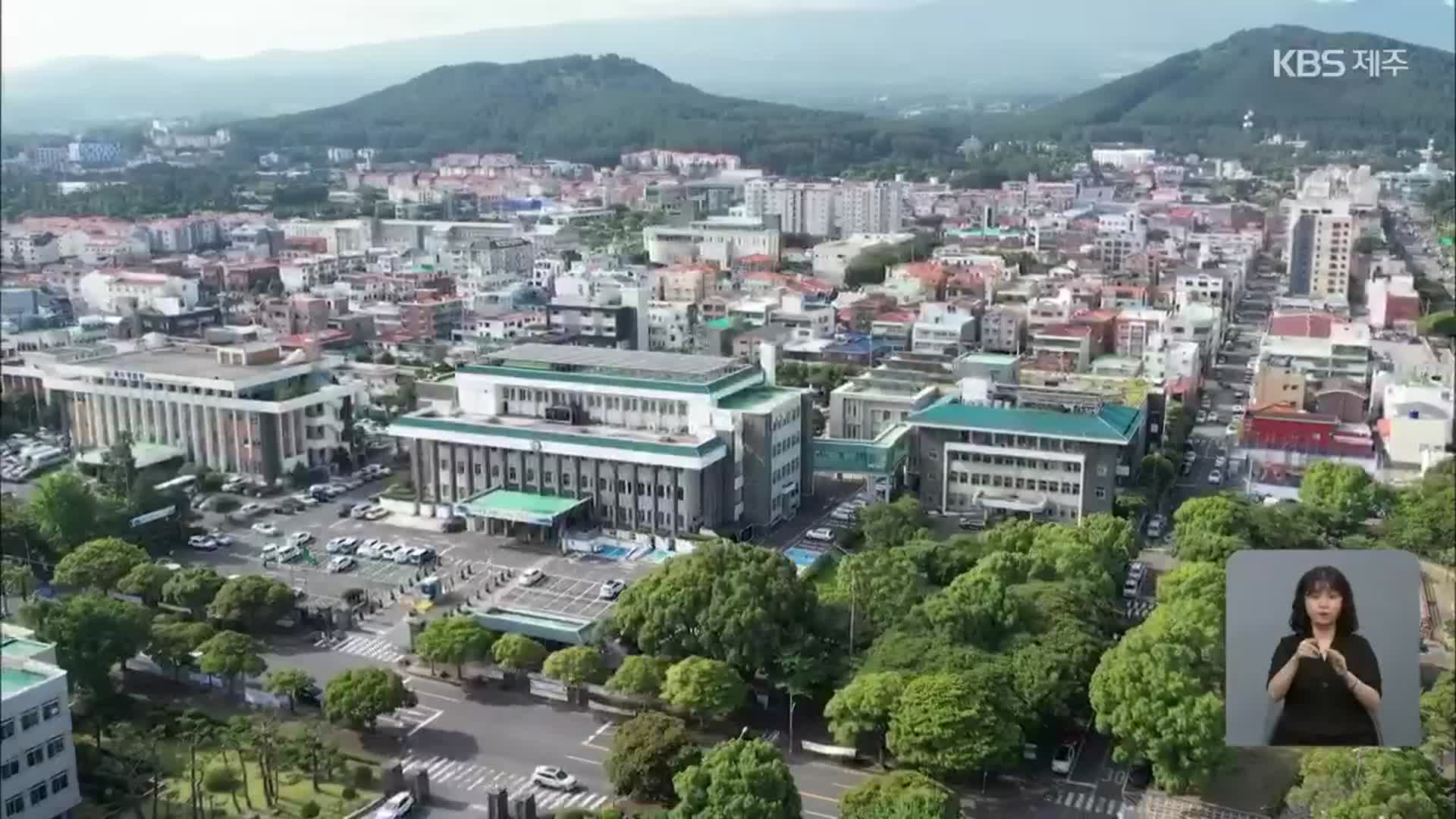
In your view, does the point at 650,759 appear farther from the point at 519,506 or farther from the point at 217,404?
the point at 217,404

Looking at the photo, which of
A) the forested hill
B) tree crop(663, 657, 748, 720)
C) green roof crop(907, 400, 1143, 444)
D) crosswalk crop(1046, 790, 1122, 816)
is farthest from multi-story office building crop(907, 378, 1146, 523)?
the forested hill

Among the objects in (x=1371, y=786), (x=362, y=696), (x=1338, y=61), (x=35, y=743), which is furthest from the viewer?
(x=362, y=696)

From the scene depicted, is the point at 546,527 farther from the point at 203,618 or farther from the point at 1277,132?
the point at 1277,132

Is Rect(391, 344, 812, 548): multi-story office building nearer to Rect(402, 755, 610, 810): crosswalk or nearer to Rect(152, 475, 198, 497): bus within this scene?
Rect(152, 475, 198, 497): bus

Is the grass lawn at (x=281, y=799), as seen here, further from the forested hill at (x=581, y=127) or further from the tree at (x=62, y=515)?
the forested hill at (x=581, y=127)

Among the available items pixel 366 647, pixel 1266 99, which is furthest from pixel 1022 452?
pixel 1266 99

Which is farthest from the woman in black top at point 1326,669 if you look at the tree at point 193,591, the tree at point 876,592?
the tree at point 193,591
